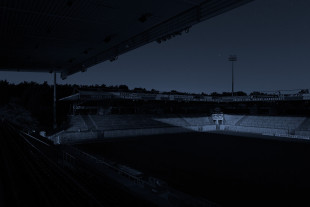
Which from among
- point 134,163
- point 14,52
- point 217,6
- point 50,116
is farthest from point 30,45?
point 50,116

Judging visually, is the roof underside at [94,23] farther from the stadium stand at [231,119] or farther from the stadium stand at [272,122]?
the stadium stand at [231,119]

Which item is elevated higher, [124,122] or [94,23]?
[94,23]

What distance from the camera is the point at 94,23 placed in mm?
5391

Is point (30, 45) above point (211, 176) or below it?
above

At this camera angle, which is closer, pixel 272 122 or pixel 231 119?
pixel 272 122

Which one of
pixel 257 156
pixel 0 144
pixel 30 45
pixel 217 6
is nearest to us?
pixel 217 6

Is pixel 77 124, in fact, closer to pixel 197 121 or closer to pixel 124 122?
pixel 124 122

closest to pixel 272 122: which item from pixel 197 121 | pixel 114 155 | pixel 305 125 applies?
pixel 305 125

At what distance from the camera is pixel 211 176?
1236 centimetres

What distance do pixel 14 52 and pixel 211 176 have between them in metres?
10.3

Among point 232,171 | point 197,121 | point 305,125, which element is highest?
point 305,125

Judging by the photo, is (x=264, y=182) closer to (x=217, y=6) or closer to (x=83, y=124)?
(x=217, y=6)

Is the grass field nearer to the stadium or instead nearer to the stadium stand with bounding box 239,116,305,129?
the stadium

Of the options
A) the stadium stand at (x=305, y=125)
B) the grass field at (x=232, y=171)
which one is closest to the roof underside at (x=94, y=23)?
the grass field at (x=232, y=171)
